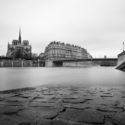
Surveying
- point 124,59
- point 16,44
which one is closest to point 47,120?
point 124,59

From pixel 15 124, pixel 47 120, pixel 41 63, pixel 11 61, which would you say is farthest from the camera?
pixel 41 63

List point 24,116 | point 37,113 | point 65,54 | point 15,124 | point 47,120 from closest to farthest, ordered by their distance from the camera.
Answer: point 15,124, point 47,120, point 24,116, point 37,113, point 65,54

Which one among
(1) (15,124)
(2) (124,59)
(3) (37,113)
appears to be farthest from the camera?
(2) (124,59)

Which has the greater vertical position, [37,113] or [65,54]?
[65,54]

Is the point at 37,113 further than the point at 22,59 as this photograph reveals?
No

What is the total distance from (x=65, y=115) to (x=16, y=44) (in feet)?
605

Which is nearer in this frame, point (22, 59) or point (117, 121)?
point (117, 121)

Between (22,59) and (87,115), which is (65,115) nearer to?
(87,115)

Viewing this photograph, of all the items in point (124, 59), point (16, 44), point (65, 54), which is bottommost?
point (124, 59)

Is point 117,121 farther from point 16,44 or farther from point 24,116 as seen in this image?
point 16,44

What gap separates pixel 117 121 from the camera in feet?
14.8

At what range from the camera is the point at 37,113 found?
5301mm

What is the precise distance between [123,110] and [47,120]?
9.67 ft

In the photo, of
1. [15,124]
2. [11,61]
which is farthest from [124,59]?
[11,61]
